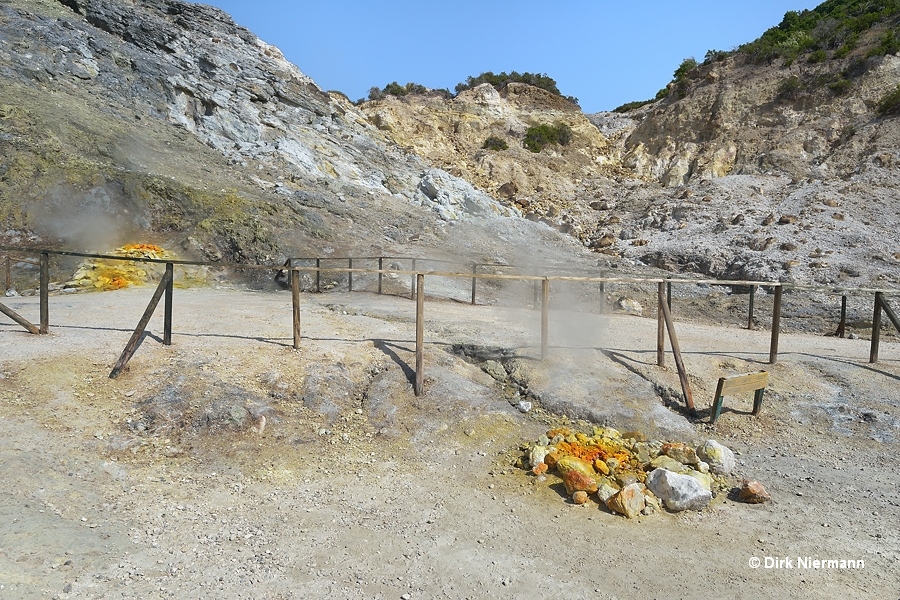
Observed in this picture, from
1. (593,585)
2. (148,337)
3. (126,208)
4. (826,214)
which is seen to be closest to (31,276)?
(126,208)

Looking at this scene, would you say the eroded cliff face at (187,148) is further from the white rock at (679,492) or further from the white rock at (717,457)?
the white rock at (679,492)

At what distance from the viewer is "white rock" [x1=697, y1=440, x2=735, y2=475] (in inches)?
193

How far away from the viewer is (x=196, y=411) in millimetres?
5129

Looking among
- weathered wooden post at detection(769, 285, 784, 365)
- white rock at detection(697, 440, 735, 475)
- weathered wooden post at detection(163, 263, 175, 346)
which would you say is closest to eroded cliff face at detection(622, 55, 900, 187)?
weathered wooden post at detection(769, 285, 784, 365)

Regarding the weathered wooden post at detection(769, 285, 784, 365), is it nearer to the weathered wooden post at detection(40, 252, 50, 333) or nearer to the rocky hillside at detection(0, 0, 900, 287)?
the weathered wooden post at detection(40, 252, 50, 333)

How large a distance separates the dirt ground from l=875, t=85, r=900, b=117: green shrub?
1001 inches

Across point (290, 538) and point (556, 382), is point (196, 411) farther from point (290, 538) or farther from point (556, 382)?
point (556, 382)

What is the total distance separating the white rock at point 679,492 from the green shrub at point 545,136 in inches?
1321

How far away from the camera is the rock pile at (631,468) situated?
4.25 m

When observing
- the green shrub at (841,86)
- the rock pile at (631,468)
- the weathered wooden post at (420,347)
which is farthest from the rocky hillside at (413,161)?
the rock pile at (631,468)

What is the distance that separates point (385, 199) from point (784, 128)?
21.7m

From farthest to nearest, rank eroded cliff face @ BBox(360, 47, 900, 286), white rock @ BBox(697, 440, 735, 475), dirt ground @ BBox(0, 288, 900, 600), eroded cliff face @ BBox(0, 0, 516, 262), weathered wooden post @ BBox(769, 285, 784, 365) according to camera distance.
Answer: eroded cliff face @ BBox(360, 47, 900, 286) → eroded cliff face @ BBox(0, 0, 516, 262) → weathered wooden post @ BBox(769, 285, 784, 365) → white rock @ BBox(697, 440, 735, 475) → dirt ground @ BBox(0, 288, 900, 600)

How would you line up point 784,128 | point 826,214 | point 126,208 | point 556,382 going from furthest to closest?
point 784,128 < point 826,214 < point 126,208 < point 556,382

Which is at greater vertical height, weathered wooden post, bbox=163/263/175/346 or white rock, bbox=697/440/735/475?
weathered wooden post, bbox=163/263/175/346
